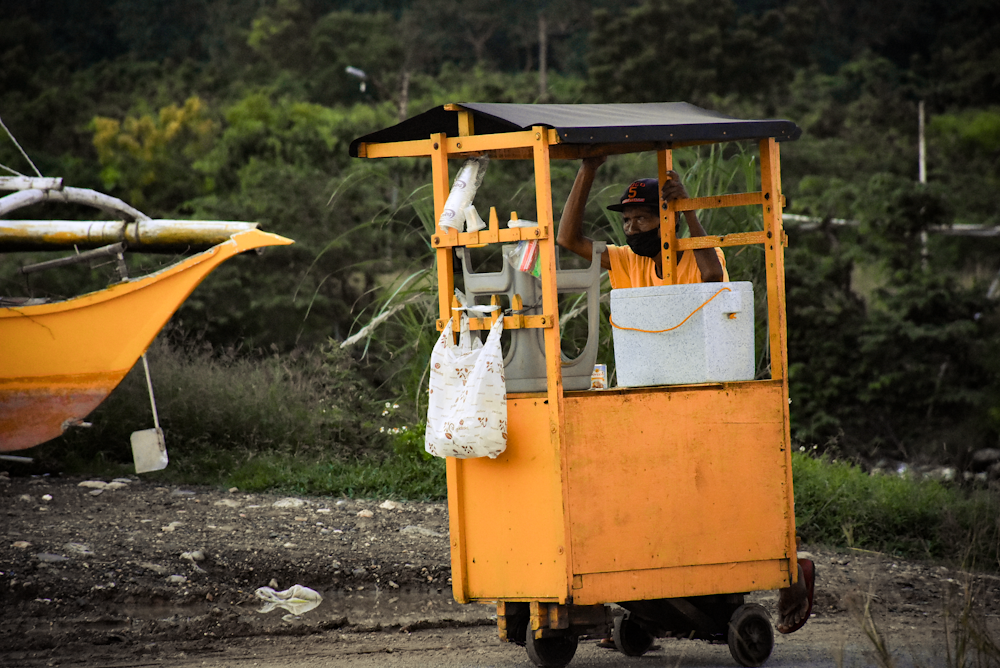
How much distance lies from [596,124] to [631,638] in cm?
243

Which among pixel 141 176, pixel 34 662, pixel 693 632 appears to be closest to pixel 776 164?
pixel 693 632

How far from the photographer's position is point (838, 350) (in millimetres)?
13891

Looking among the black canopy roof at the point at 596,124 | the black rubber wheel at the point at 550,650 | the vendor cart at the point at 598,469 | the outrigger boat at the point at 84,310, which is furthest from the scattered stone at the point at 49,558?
the black canopy roof at the point at 596,124

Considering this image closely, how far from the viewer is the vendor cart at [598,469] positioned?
4.13 m

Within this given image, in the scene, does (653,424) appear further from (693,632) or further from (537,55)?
(537,55)

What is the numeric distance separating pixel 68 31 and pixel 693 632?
44111 mm

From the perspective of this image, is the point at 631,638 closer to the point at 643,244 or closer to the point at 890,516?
the point at 643,244

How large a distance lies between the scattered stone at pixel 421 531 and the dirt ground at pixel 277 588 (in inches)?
0.5

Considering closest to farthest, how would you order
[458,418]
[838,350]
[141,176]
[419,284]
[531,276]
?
[458,418]
[531,276]
[419,284]
[838,350]
[141,176]

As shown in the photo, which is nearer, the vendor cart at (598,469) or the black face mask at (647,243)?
the vendor cart at (598,469)

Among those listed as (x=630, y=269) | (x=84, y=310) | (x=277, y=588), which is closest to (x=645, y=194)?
(x=630, y=269)

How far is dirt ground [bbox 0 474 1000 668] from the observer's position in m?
5.00

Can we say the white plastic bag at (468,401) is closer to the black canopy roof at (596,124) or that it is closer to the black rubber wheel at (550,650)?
the black canopy roof at (596,124)

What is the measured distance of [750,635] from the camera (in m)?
4.50
